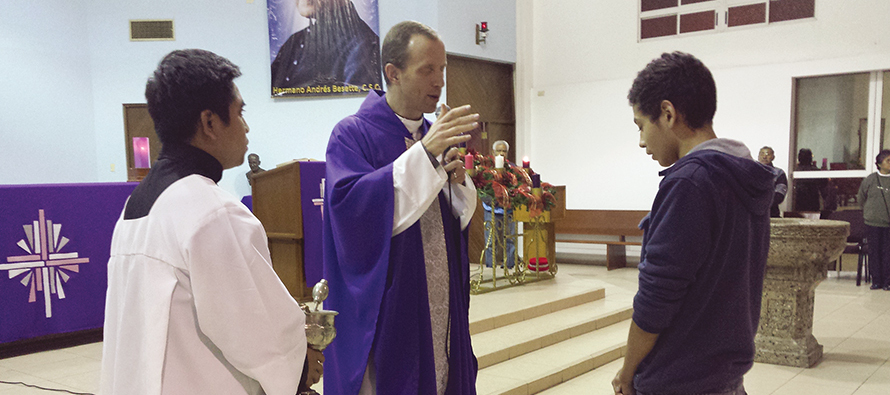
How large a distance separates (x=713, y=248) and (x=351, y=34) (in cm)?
727

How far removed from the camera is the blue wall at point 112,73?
8477 millimetres

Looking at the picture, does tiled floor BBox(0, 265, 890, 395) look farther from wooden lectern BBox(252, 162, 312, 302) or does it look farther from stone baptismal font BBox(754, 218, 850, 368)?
wooden lectern BBox(252, 162, 312, 302)

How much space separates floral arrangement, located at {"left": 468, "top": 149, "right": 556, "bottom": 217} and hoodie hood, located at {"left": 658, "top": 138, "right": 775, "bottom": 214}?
11.8 feet

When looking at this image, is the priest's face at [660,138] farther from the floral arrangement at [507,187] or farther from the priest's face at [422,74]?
the floral arrangement at [507,187]

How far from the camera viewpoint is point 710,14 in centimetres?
867

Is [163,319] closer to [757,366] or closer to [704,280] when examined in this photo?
[704,280]

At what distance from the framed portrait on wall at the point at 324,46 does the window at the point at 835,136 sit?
5.63m

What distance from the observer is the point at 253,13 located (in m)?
8.55

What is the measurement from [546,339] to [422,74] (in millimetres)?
3094

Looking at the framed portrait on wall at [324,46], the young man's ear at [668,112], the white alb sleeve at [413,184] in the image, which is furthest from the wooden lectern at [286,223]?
the young man's ear at [668,112]

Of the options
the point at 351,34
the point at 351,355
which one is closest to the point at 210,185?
the point at 351,355

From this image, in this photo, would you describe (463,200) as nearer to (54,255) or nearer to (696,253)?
(696,253)

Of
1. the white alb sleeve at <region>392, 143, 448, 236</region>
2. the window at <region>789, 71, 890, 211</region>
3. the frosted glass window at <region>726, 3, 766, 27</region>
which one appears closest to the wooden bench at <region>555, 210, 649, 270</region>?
the window at <region>789, 71, 890, 211</region>

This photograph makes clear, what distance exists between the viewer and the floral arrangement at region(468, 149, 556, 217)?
514cm
